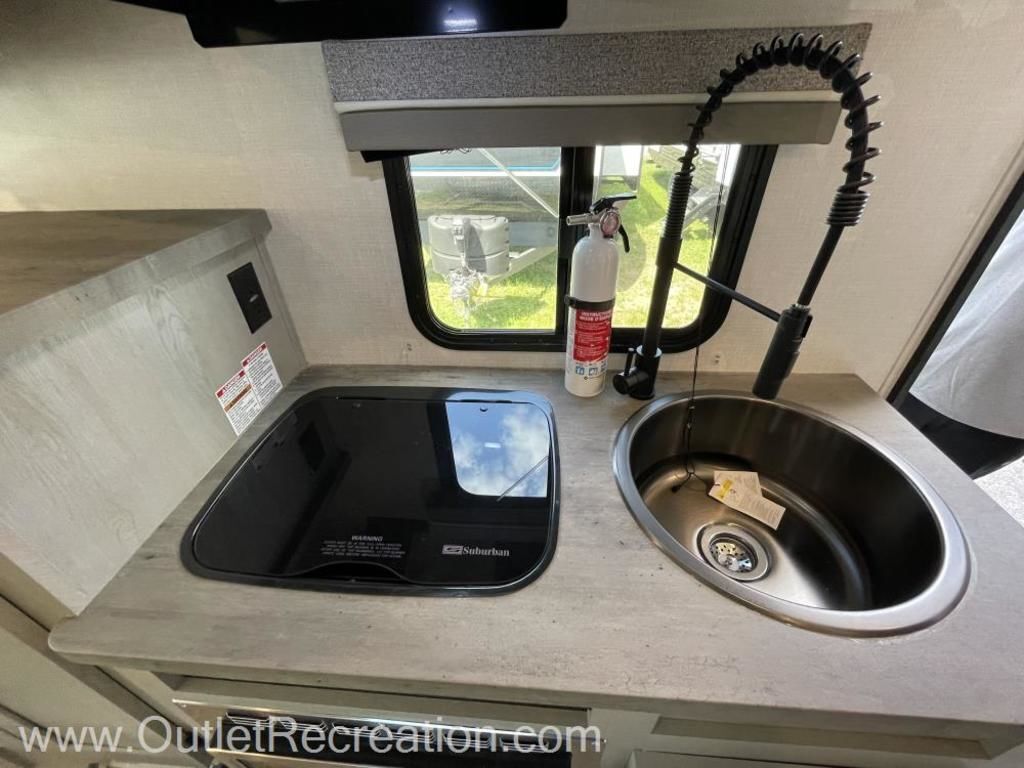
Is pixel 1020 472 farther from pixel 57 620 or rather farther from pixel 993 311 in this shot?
pixel 57 620

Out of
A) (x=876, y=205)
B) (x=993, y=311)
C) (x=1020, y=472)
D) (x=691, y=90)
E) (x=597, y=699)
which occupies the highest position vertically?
(x=691, y=90)

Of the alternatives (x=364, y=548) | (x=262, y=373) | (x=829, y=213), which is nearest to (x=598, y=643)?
(x=364, y=548)

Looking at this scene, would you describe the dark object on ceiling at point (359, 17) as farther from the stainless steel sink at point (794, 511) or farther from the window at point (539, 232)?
the stainless steel sink at point (794, 511)

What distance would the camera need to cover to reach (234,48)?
0.73 m

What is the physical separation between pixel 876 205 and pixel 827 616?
0.72 metres

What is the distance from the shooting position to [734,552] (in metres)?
0.85

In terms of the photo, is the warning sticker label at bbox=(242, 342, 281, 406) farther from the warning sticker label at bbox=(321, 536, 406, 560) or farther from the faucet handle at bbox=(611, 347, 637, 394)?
the faucet handle at bbox=(611, 347, 637, 394)

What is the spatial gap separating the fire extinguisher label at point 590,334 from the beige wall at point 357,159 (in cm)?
29

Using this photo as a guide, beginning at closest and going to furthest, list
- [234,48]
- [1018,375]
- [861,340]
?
[234,48] < [861,340] < [1018,375]

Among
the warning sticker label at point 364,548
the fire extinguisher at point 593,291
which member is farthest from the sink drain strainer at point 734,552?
the warning sticker label at point 364,548

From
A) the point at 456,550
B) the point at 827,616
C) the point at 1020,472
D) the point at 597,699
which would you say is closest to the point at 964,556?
the point at 827,616

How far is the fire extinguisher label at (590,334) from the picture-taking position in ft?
2.75

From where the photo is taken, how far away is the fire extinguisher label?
2.75 ft

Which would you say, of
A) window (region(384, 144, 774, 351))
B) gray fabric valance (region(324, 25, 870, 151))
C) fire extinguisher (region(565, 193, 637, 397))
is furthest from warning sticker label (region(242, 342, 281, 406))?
fire extinguisher (region(565, 193, 637, 397))
